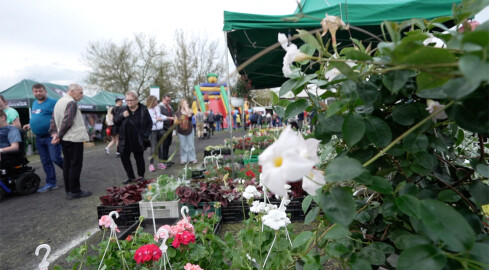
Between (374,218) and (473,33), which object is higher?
(473,33)

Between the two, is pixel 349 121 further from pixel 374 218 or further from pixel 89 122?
pixel 89 122

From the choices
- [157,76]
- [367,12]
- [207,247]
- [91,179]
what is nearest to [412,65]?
[207,247]

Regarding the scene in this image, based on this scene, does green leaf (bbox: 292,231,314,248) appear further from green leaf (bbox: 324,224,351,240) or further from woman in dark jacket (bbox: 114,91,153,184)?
woman in dark jacket (bbox: 114,91,153,184)

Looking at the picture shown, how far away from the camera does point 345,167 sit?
457 mm

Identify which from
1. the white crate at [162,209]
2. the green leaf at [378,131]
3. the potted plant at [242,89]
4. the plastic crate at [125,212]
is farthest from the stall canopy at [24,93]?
the green leaf at [378,131]

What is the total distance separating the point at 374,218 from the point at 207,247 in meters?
0.91

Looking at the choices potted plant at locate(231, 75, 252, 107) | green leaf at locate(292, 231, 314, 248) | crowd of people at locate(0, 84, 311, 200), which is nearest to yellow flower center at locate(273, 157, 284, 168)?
green leaf at locate(292, 231, 314, 248)

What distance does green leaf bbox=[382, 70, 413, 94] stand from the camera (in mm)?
474

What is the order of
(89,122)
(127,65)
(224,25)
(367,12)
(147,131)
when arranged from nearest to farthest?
(224,25)
(367,12)
(147,131)
(89,122)
(127,65)

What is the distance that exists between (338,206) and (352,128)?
0.15 metres

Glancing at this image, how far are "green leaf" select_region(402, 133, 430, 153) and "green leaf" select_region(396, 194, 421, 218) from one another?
0.09 m

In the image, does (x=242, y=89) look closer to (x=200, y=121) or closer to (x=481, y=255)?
(x=200, y=121)

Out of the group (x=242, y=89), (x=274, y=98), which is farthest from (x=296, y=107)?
(x=242, y=89)

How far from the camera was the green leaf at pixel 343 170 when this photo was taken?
0.44 meters
